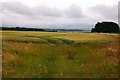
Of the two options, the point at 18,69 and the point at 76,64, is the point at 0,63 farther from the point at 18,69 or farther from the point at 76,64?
the point at 76,64

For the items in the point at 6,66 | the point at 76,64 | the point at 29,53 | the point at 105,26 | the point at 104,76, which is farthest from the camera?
the point at 105,26

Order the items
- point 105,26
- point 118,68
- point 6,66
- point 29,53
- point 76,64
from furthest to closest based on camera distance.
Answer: point 105,26 < point 29,53 < point 76,64 < point 6,66 < point 118,68

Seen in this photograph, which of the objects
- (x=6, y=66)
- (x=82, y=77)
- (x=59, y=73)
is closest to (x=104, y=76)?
(x=82, y=77)

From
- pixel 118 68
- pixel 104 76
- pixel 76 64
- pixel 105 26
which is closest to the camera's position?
pixel 104 76

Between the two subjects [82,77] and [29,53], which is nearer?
[82,77]

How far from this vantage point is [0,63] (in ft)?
50.8

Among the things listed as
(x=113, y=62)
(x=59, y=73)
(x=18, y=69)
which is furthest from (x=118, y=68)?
(x=18, y=69)

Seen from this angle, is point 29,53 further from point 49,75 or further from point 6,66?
point 49,75

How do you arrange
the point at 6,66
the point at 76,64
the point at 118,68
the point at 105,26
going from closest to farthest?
1. the point at 118,68
2. the point at 6,66
3. the point at 76,64
4. the point at 105,26

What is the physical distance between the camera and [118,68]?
14203 millimetres

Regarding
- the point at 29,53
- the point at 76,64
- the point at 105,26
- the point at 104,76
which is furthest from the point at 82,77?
the point at 105,26

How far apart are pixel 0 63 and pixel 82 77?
4.79 m

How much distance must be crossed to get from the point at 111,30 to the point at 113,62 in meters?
66.3

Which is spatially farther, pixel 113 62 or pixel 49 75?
pixel 113 62
